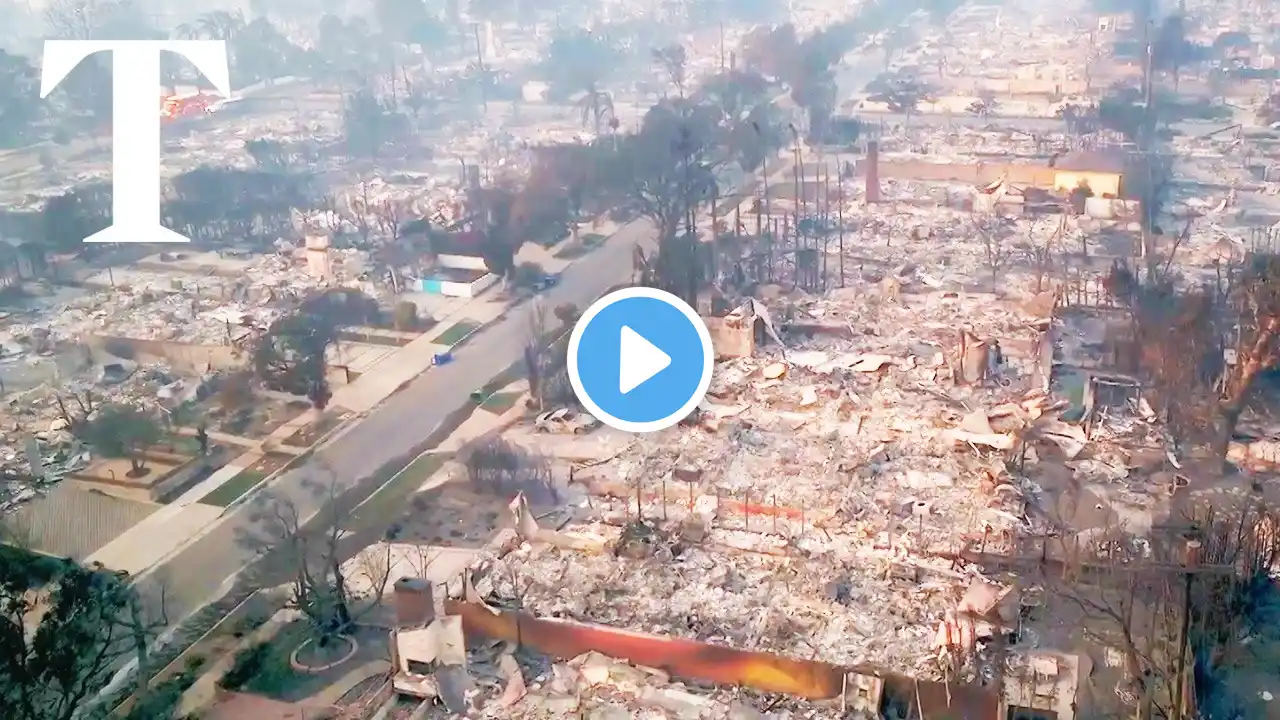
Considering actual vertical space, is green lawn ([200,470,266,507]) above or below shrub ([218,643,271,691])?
above

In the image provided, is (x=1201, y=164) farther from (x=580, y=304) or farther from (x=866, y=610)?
(x=866, y=610)

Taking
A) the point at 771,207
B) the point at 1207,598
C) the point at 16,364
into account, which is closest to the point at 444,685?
the point at 1207,598

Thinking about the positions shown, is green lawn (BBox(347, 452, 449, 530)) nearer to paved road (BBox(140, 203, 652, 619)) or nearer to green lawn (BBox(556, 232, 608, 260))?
paved road (BBox(140, 203, 652, 619))

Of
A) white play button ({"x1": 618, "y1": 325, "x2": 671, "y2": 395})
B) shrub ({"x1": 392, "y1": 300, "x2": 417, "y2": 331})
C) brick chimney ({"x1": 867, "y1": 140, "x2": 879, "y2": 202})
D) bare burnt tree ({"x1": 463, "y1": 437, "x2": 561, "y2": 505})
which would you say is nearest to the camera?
white play button ({"x1": 618, "y1": 325, "x2": 671, "y2": 395})

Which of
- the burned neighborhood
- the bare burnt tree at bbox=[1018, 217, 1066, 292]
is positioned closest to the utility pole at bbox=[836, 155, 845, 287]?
the burned neighborhood

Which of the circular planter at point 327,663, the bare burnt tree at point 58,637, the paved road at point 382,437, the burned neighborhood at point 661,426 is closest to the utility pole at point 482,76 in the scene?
the burned neighborhood at point 661,426

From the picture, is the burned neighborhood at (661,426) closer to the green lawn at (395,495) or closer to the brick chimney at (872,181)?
the green lawn at (395,495)
